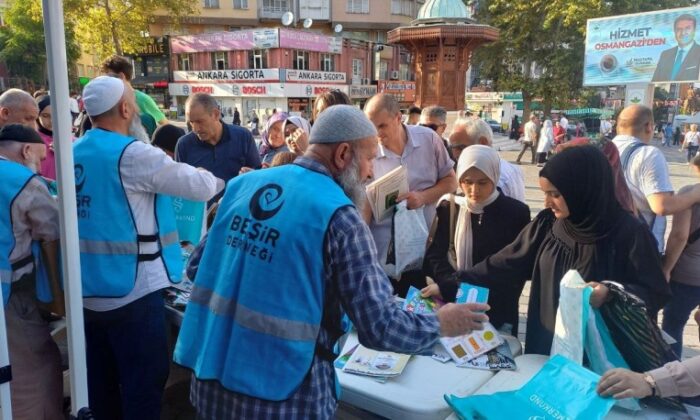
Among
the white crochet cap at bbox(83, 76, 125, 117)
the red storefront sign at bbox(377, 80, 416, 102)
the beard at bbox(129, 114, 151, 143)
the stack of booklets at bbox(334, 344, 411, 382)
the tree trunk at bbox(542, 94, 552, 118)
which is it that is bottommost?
the stack of booklets at bbox(334, 344, 411, 382)

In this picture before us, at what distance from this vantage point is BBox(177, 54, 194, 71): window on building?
35969mm

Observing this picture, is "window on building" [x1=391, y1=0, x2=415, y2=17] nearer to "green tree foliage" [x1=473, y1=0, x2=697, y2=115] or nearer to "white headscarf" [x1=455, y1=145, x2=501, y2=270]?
Result: "green tree foliage" [x1=473, y1=0, x2=697, y2=115]

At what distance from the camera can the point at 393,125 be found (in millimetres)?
2980

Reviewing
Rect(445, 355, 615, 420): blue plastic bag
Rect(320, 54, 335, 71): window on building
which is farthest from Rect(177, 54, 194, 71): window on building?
Rect(445, 355, 615, 420): blue plastic bag

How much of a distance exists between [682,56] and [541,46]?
10423mm

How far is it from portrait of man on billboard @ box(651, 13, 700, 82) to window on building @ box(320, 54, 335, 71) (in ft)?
76.8

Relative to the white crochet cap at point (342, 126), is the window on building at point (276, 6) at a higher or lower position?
higher

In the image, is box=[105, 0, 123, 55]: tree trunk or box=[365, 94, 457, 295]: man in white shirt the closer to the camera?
box=[365, 94, 457, 295]: man in white shirt

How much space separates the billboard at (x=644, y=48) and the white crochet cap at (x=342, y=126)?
15.8m

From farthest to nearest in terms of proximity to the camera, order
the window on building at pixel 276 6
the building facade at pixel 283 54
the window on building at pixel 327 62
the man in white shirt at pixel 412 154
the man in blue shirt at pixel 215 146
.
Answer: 1. the window on building at pixel 276 6
2. the window on building at pixel 327 62
3. the building facade at pixel 283 54
4. the man in blue shirt at pixel 215 146
5. the man in white shirt at pixel 412 154

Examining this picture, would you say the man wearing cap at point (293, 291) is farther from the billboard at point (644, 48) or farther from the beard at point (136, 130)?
the billboard at point (644, 48)

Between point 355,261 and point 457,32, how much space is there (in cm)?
1027

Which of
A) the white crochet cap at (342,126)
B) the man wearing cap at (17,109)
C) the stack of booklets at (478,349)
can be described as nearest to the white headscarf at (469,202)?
the stack of booklets at (478,349)

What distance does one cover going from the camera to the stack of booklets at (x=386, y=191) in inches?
95.4
